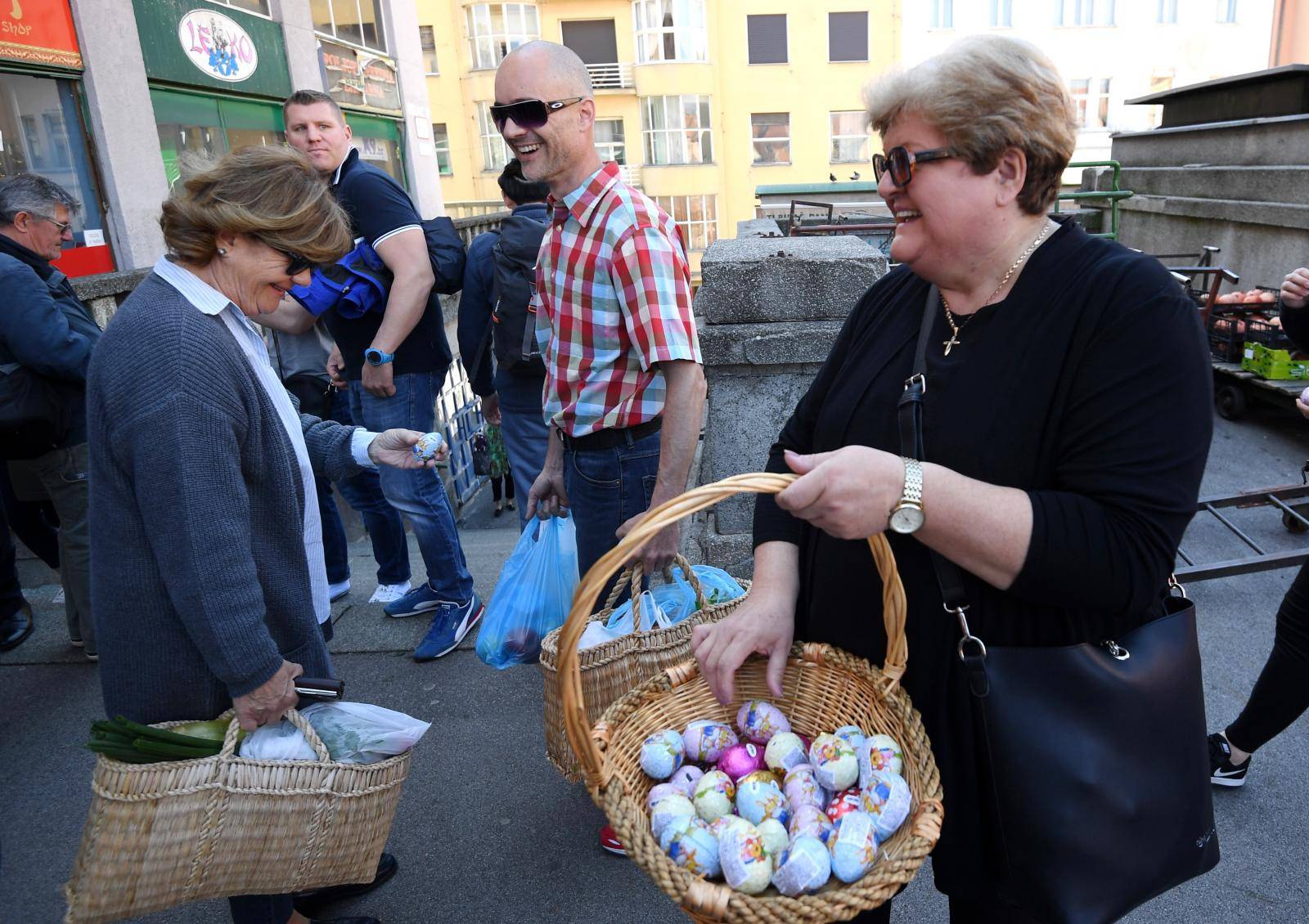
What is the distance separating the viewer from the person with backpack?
3.72 meters

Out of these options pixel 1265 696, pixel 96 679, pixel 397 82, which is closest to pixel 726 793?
pixel 1265 696

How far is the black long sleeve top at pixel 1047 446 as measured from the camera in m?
1.28

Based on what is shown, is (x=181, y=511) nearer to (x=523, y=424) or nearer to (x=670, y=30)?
(x=523, y=424)

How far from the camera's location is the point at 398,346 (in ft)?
12.4

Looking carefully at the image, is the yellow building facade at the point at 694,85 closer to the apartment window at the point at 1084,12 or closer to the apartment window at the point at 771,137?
the apartment window at the point at 771,137

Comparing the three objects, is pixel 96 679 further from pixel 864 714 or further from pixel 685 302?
pixel 864 714

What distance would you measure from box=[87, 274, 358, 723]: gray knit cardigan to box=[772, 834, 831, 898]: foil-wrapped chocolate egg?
117 centimetres

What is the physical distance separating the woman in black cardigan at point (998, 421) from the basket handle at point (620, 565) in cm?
7

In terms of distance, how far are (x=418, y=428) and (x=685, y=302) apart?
1.89 metres

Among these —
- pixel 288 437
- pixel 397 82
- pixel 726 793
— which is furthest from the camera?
pixel 397 82

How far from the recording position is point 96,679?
12.6 feet

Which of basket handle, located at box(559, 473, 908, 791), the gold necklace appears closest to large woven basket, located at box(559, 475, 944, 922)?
basket handle, located at box(559, 473, 908, 791)

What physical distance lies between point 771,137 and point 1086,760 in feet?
123

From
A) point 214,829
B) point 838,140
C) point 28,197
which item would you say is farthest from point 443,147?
point 214,829
